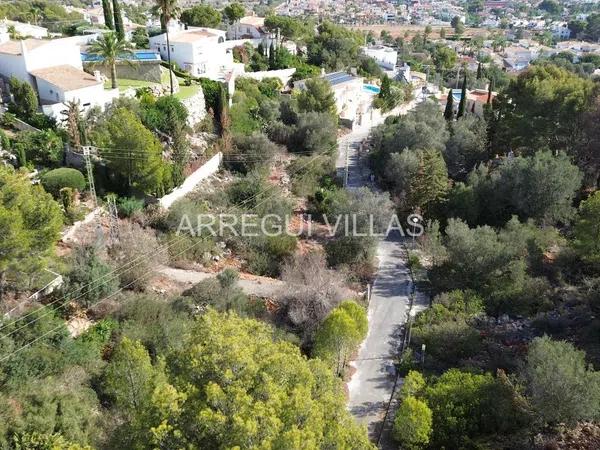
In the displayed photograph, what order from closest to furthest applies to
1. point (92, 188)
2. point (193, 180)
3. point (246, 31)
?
point (92, 188)
point (193, 180)
point (246, 31)

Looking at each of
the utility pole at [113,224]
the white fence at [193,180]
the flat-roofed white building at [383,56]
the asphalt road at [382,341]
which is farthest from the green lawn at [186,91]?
the flat-roofed white building at [383,56]

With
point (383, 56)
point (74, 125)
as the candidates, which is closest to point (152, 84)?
point (74, 125)

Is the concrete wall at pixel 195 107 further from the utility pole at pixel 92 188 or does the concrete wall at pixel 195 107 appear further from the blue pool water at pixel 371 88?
the blue pool water at pixel 371 88

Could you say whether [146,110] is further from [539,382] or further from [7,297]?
[539,382]

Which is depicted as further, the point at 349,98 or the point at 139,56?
the point at 349,98

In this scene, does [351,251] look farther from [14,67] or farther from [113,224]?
[14,67]

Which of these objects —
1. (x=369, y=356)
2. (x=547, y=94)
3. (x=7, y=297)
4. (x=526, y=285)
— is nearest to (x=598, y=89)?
(x=547, y=94)

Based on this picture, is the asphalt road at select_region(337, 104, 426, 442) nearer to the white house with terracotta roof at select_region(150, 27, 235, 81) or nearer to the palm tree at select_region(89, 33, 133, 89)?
the palm tree at select_region(89, 33, 133, 89)
